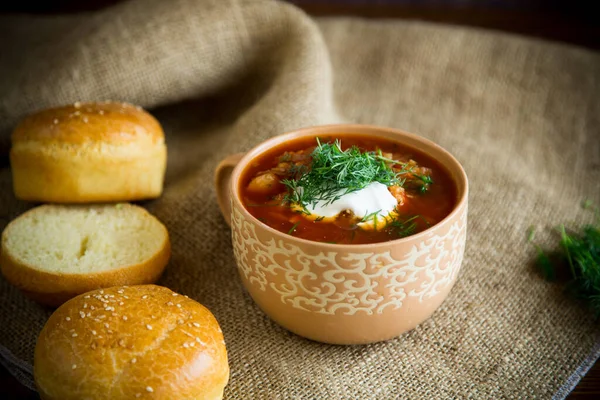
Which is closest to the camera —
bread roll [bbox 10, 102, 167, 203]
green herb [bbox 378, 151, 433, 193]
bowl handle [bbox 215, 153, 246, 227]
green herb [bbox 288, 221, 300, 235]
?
green herb [bbox 288, 221, 300, 235]

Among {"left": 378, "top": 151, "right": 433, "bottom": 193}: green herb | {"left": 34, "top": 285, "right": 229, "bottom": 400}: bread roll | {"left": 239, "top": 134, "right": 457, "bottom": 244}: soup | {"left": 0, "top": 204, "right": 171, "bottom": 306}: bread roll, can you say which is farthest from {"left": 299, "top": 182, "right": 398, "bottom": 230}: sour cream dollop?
{"left": 0, "top": 204, "right": 171, "bottom": 306}: bread roll

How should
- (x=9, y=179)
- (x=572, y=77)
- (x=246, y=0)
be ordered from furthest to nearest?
Answer: (x=572, y=77) < (x=246, y=0) < (x=9, y=179)

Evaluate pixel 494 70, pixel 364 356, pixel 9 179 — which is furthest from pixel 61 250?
pixel 494 70

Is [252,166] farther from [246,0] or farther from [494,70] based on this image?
[494,70]

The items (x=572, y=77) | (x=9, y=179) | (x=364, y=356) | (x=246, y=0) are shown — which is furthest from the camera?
(x=572, y=77)

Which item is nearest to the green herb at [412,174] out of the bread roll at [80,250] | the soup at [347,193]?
the soup at [347,193]

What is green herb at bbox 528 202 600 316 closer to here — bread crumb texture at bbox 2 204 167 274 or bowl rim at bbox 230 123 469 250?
bowl rim at bbox 230 123 469 250
